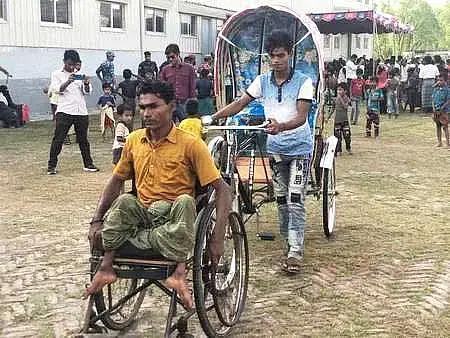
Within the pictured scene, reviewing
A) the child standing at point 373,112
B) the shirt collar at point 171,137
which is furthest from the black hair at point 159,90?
the child standing at point 373,112

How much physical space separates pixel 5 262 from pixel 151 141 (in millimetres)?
2411

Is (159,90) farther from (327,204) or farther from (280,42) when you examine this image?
(327,204)

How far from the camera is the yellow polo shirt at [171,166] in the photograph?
3912mm

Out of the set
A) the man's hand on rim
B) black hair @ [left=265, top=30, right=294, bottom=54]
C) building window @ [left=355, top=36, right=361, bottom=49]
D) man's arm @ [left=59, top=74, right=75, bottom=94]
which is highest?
building window @ [left=355, top=36, right=361, bottom=49]

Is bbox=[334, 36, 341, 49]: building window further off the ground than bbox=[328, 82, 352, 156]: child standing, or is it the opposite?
bbox=[334, 36, 341, 49]: building window

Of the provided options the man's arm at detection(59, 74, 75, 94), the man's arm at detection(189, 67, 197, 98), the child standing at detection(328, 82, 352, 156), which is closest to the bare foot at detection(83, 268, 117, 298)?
the man's arm at detection(59, 74, 75, 94)

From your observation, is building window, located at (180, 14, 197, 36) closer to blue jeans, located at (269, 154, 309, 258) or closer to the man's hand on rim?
blue jeans, located at (269, 154, 309, 258)

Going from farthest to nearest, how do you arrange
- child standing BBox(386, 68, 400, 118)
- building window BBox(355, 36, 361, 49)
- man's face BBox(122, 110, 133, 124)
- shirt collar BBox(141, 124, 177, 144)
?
building window BBox(355, 36, 361, 49)
child standing BBox(386, 68, 400, 118)
man's face BBox(122, 110, 133, 124)
shirt collar BBox(141, 124, 177, 144)

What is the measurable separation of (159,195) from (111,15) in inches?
760

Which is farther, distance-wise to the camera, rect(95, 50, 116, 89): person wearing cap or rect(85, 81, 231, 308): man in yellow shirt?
rect(95, 50, 116, 89): person wearing cap

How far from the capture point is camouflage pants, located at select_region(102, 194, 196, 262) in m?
3.60

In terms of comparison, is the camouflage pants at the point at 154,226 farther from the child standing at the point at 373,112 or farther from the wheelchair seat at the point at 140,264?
the child standing at the point at 373,112

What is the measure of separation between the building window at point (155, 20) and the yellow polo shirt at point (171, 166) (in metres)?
20.8

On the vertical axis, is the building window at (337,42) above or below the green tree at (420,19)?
below
